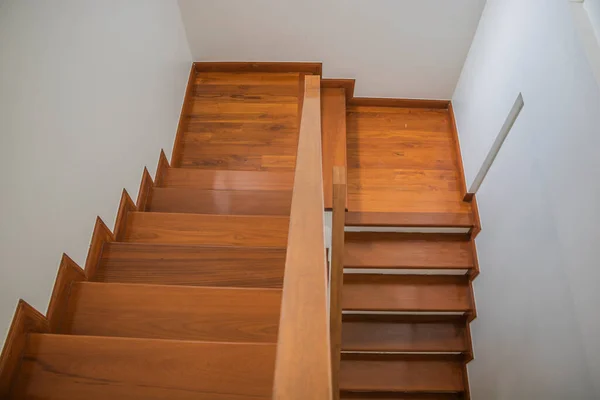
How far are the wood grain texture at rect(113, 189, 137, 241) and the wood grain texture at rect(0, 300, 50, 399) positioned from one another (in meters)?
0.67

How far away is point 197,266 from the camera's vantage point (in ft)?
6.47

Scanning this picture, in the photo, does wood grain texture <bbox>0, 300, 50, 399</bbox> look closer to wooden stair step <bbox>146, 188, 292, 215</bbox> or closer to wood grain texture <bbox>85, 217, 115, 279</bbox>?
wood grain texture <bbox>85, 217, 115, 279</bbox>

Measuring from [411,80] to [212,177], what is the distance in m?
1.85

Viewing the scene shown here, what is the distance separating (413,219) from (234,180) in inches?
48.6

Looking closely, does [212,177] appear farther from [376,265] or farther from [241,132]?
[376,265]

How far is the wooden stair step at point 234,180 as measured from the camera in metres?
2.75

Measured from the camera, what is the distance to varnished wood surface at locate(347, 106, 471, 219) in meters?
3.17

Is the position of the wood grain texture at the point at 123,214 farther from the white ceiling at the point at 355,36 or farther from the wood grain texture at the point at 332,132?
the white ceiling at the point at 355,36

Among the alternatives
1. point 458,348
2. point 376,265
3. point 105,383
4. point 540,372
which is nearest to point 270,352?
point 105,383

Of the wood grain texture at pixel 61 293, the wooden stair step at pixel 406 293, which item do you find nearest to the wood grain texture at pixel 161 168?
the wood grain texture at pixel 61 293

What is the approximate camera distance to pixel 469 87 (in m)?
3.24

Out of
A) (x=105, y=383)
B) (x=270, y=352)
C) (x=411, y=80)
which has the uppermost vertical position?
(x=411, y=80)

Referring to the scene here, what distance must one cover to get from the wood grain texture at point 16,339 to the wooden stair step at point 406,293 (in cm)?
184

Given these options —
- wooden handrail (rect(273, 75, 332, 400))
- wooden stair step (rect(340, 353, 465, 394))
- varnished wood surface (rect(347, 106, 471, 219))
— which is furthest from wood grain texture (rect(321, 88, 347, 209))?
wooden handrail (rect(273, 75, 332, 400))
